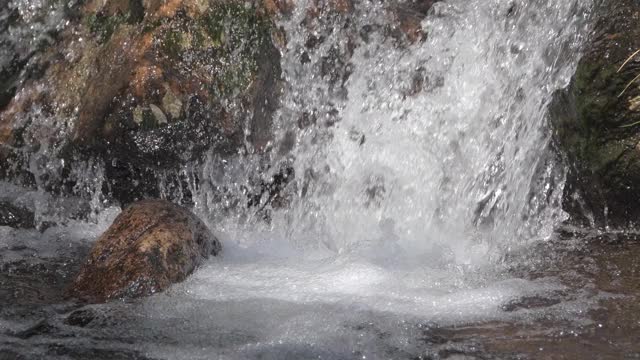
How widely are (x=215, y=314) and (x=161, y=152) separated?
77.2 inches

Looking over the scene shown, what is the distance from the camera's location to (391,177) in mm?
5906

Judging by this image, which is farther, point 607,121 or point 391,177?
point 391,177

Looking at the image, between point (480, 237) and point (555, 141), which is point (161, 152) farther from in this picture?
point (555, 141)

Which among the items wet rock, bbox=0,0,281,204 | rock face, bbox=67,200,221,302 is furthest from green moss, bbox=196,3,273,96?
rock face, bbox=67,200,221,302

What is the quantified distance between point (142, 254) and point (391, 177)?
2108 mm

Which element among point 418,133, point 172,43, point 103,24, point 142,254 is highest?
point 103,24

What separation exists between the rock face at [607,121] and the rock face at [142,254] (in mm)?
2512

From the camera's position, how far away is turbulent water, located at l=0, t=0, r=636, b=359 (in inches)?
179

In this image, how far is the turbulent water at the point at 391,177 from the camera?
179 inches

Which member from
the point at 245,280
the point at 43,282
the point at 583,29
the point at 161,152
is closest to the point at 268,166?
the point at 161,152

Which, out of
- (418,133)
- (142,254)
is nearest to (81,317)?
(142,254)

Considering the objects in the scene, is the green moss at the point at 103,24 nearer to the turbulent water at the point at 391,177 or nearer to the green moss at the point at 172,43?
the green moss at the point at 172,43

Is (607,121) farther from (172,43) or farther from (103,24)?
(103,24)

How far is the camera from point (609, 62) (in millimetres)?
5148
